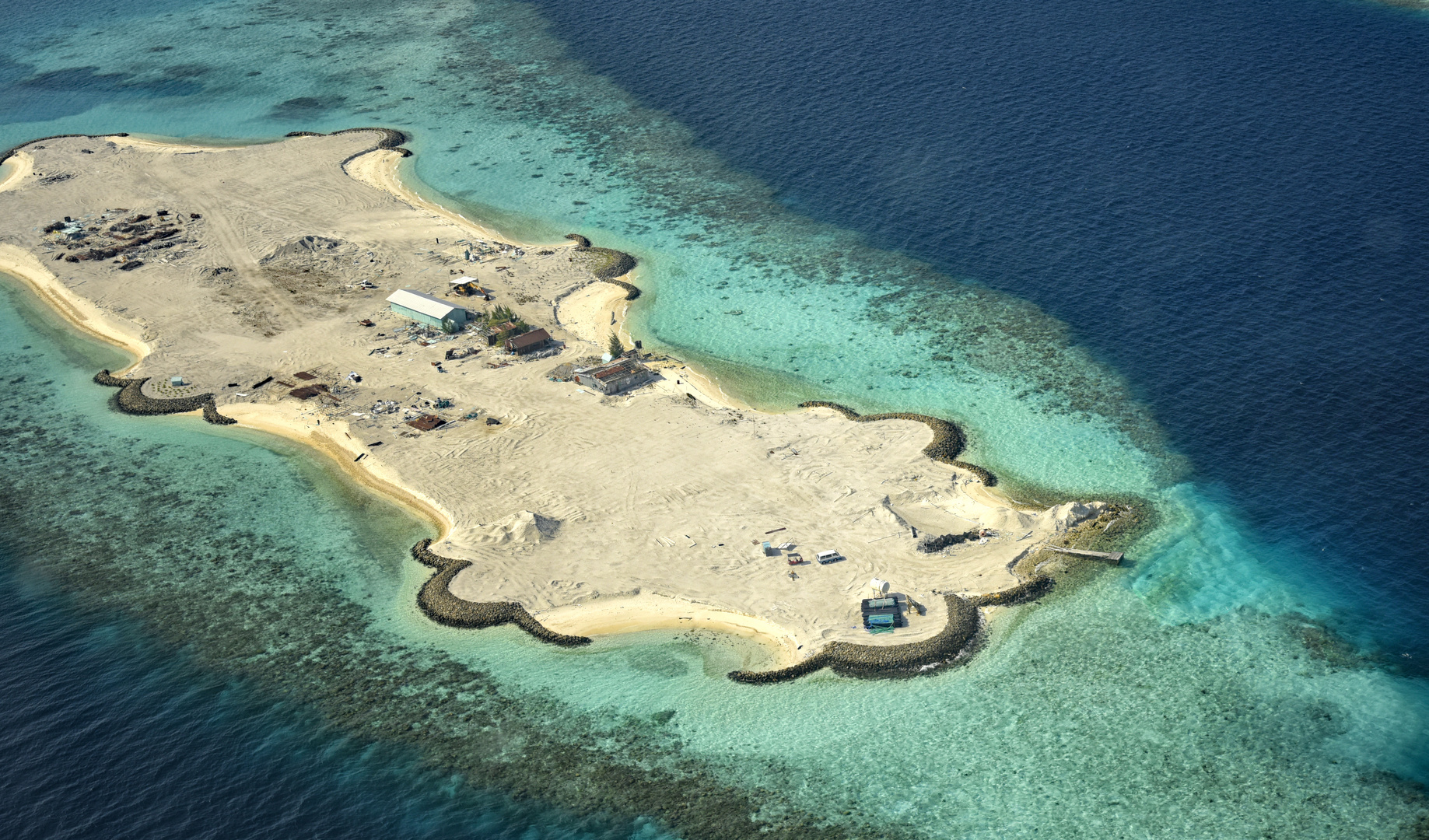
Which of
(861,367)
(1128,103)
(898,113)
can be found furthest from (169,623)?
(1128,103)

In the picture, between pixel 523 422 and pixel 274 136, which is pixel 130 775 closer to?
pixel 523 422

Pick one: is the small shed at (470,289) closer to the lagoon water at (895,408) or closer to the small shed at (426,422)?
the lagoon water at (895,408)

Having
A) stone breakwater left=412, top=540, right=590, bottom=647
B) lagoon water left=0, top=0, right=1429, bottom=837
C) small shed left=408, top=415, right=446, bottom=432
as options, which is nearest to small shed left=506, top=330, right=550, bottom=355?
lagoon water left=0, top=0, right=1429, bottom=837

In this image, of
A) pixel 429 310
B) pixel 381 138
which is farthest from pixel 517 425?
pixel 381 138

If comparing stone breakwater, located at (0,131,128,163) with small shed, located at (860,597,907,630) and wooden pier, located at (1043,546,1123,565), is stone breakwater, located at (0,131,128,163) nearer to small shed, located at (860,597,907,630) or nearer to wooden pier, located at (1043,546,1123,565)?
small shed, located at (860,597,907,630)

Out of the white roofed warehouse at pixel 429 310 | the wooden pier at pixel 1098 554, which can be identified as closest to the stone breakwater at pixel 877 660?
the wooden pier at pixel 1098 554

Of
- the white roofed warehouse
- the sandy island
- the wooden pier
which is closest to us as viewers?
the sandy island

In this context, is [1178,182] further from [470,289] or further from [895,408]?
[470,289]
